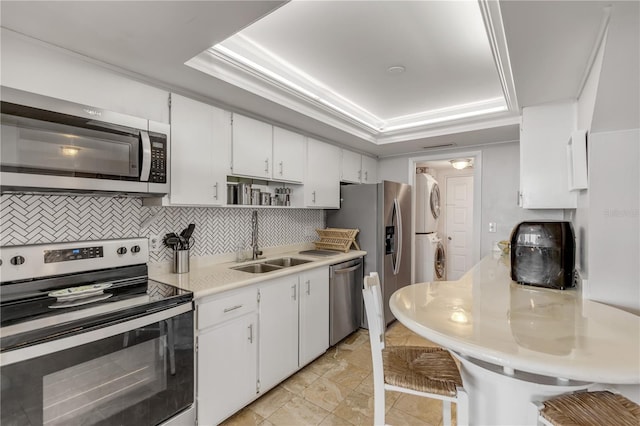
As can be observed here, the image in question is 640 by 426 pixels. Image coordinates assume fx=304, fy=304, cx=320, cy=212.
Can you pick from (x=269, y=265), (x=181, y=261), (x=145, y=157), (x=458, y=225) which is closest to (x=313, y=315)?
(x=269, y=265)

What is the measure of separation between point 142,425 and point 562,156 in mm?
3144

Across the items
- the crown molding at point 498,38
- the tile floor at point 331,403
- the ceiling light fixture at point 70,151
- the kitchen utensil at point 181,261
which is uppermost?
the crown molding at point 498,38

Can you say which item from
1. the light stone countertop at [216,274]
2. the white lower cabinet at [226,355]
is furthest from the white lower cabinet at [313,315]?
the white lower cabinet at [226,355]

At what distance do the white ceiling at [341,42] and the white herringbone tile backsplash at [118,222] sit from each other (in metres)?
0.84

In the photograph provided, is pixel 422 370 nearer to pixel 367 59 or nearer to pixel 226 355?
pixel 226 355

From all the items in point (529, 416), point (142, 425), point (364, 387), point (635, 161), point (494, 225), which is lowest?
point (364, 387)

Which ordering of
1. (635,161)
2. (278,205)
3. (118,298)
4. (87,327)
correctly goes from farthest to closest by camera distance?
(278,205) < (118,298) < (635,161) < (87,327)

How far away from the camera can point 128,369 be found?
1.48 meters

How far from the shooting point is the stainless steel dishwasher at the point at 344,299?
116 inches

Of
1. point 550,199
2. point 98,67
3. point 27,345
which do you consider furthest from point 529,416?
point 98,67

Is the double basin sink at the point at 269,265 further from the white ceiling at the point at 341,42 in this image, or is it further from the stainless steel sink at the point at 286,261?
the white ceiling at the point at 341,42

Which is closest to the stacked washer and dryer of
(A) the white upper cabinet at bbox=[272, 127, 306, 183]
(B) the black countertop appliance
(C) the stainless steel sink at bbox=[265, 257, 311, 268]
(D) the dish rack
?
(D) the dish rack

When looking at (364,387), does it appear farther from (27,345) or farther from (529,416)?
(27,345)

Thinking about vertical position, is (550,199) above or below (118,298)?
above
